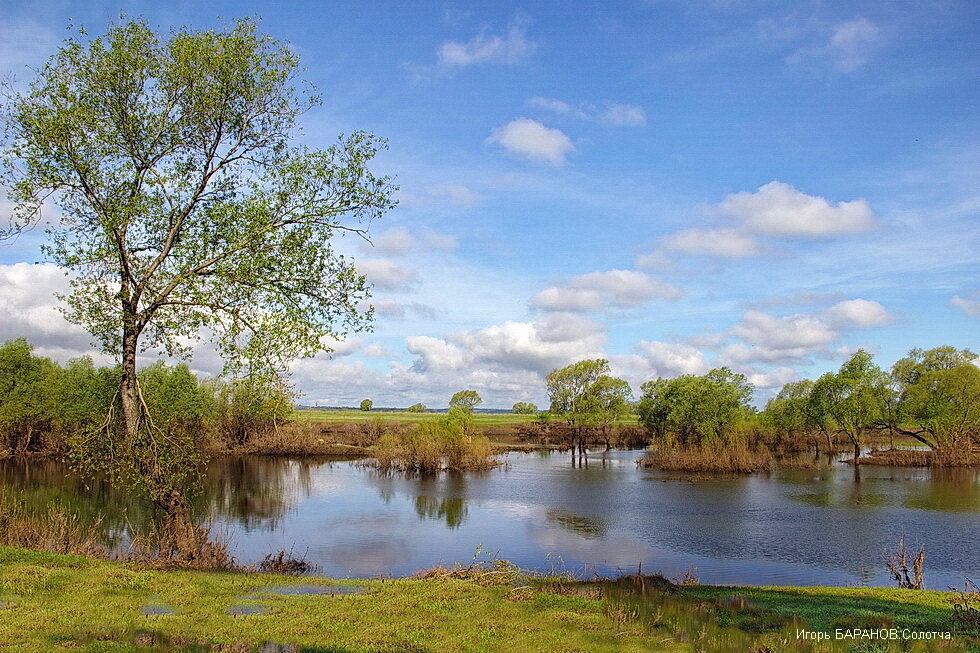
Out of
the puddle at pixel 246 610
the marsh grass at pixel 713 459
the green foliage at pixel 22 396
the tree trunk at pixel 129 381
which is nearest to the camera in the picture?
the puddle at pixel 246 610

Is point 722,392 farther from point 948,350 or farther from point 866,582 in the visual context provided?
point 866,582

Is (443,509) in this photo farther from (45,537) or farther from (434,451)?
(45,537)

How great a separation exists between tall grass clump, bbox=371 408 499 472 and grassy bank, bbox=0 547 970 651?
34479 millimetres

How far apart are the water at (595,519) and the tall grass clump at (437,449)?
178 cm

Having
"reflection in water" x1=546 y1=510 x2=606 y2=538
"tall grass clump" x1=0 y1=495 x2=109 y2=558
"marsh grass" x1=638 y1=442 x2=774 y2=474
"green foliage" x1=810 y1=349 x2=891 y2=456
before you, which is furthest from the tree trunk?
"green foliage" x1=810 y1=349 x2=891 y2=456

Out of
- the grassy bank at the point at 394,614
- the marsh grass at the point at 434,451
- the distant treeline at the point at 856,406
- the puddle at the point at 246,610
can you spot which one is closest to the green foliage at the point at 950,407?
the distant treeline at the point at 856,406

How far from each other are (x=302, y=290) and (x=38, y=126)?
6.57m

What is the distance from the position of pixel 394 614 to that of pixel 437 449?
38182 millimetres

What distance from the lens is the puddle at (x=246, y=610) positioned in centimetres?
1010

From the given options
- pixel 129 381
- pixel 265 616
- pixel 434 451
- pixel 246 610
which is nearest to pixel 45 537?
pixel 129 381

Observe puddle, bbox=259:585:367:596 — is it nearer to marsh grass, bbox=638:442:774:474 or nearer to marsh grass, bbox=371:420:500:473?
marsh grass, bbox=371:420:500:473

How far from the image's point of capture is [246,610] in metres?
10.4

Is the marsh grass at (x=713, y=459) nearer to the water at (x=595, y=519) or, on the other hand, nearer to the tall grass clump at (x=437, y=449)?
the water at (x=595, y=519)

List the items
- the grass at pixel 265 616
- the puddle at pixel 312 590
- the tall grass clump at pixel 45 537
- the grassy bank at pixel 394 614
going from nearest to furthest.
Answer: the grass at pixel 265 616 → the grassy bank at pixel 394 614 → the puddle at pixel 312 590 → the tall grass clump at pixel 45 537
